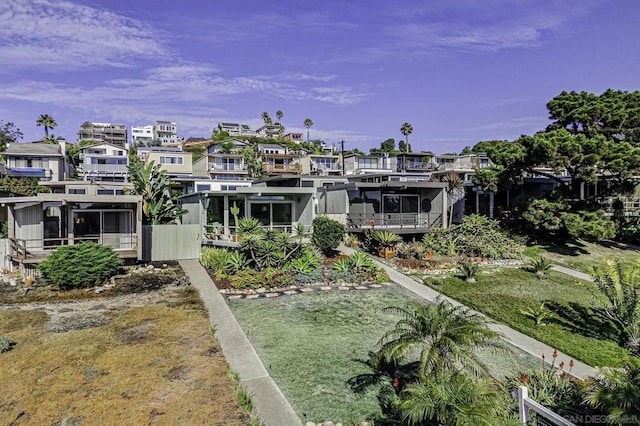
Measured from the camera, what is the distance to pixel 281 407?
662 cm

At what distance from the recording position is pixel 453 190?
2800 centimetres

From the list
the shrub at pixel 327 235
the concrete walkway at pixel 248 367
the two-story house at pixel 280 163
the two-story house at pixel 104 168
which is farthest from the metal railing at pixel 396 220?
the two-story house at pixel 280 163

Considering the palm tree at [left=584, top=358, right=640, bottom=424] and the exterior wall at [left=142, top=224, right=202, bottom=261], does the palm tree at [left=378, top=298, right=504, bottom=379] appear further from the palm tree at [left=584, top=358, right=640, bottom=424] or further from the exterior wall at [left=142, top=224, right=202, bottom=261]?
the exterior wall at [left=142, top=224, right=202, bottom=261]

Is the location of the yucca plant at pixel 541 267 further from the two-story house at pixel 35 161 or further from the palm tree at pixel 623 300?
the two-story house at pixel 35 161

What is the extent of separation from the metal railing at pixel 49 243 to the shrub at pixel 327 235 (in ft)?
29.1

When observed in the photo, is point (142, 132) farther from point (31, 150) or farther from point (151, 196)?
point (151, 196)

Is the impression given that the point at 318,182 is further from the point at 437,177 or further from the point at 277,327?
the point at 277,327

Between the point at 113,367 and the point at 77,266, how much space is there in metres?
8.06

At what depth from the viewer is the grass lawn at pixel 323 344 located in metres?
6.96

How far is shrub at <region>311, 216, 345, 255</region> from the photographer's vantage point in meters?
20.1

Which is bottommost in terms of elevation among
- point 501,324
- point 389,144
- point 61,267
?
point 501,324

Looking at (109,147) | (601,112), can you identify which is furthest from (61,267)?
(109,147)

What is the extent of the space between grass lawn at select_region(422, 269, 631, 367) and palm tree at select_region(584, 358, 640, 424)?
177 inches

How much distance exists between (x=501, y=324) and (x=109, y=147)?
74.5m
